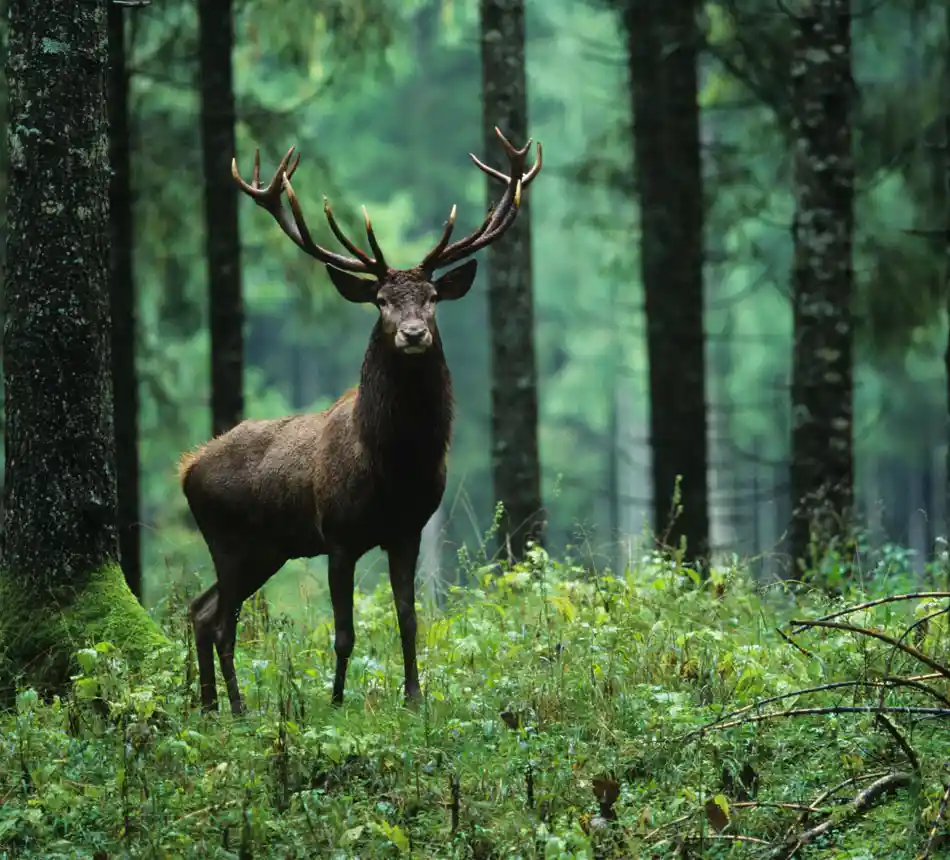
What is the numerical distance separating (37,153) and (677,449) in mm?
7048

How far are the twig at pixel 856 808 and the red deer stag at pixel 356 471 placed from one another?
2.13 metres

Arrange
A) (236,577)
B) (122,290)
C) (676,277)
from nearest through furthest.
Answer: (236,577) < (122,290) < (676,277)

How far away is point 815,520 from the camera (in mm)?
10680

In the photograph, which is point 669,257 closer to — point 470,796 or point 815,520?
point 815,520

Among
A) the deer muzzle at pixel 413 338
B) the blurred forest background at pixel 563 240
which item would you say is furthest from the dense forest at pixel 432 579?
the blurred forest background at pixel 563 240

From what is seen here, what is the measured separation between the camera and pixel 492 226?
7.52 meters

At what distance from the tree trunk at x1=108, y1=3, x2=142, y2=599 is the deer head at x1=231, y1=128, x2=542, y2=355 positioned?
4.29m

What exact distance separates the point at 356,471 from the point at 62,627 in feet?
5.56

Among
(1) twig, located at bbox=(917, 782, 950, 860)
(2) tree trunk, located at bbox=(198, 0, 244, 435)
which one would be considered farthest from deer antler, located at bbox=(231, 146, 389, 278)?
(2) tree trunk, located at bbox=(198, 0, 244, 435)

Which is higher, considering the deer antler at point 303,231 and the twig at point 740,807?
the deer antler at point 303,231

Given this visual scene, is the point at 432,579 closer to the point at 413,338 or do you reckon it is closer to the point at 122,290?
the point at 413,338

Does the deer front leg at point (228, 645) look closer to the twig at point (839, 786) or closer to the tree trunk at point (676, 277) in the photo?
the twig at point (839, 786)

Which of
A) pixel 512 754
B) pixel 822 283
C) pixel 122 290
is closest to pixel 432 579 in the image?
pixel 512 754

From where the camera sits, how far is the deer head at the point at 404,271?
6.85 meters
